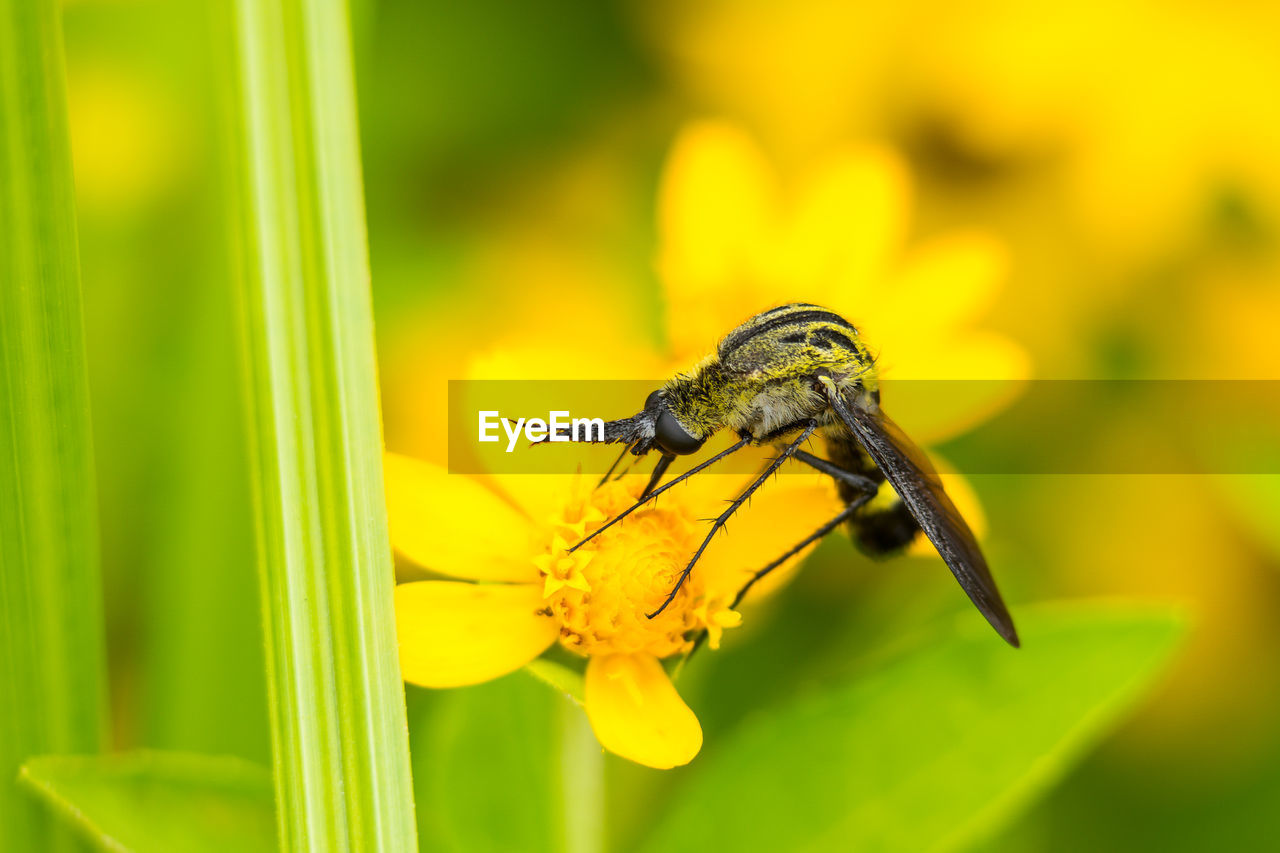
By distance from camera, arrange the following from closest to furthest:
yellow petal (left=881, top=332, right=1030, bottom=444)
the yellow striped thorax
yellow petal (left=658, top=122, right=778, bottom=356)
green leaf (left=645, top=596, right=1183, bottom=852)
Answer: green leaf (left=645, top=596, right=1183, bottom=852)
the yellow striped thorax
yellow petal (left=881, top=332, right=1030, bottom=444)
yellow petal (left=658, top=122, right=778, bottom=356)

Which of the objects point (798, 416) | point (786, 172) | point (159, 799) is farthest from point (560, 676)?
point (786, 172)

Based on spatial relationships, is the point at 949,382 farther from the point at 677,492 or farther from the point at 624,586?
the point at 624,586

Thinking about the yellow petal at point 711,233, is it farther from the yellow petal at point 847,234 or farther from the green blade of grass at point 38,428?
the green blade of grass at point 38,428

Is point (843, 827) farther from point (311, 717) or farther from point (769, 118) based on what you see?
point (769, 118)

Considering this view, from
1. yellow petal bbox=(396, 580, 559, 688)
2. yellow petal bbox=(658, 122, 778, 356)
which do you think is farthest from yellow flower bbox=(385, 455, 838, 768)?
yellow petal bbox=(658, 122, 778, 356)

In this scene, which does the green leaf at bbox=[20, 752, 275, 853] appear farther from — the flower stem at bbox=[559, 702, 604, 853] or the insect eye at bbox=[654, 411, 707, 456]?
the insect eye at bbox=[654, 411, 707, 456]

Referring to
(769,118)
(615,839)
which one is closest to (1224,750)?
(615,839)
